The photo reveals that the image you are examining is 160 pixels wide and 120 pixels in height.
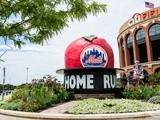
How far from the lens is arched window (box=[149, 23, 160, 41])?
58.1 m

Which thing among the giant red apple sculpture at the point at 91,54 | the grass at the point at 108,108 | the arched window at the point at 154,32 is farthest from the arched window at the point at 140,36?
the grass at the point at 108,108

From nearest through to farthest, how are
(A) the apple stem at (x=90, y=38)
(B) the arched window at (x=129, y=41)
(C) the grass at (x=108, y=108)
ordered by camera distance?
(C) the grass at (x=108, y=108)
(A) the apple stem at (x=90, y=38)
(B) the arched window at (x=129, y=41)

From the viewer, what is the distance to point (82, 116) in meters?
12.9

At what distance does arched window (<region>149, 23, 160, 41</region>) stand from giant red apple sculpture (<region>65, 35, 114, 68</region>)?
1482 inches

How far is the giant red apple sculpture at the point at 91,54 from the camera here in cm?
2194

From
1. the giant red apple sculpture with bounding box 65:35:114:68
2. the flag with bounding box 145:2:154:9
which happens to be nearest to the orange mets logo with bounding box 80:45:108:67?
the giant red apple sculpture with bounding box 65:35:114:68

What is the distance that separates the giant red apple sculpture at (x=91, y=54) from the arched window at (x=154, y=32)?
37644 millimetres

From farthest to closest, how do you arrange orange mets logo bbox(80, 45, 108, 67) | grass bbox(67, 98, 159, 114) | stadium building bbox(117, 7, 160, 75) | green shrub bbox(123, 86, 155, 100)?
stadium building bbox(117, 7, 160, 75)
orange mets logo bbox(80, 45, 108, 67)
green shrub bbox(123, 86, 155, 100)
grass bbox(67, 98, 159, 114)

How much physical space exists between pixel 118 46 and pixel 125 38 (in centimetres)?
779

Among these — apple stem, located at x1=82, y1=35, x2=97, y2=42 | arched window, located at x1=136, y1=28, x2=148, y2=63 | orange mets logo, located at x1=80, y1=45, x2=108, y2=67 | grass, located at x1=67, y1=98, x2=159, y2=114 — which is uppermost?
arched window, located at x1=136, y1=28, x2=148, y2=63

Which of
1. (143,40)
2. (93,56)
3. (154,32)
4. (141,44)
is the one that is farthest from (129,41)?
(93,56)

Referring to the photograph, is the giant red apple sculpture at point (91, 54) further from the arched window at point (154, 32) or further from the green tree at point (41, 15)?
the arched window at point (154, 32)

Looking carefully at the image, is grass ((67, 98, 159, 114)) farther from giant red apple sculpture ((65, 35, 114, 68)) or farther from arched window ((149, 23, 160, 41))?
arched window ((149, 23, 160, 41))

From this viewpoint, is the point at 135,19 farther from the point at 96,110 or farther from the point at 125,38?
the point at 96,110
